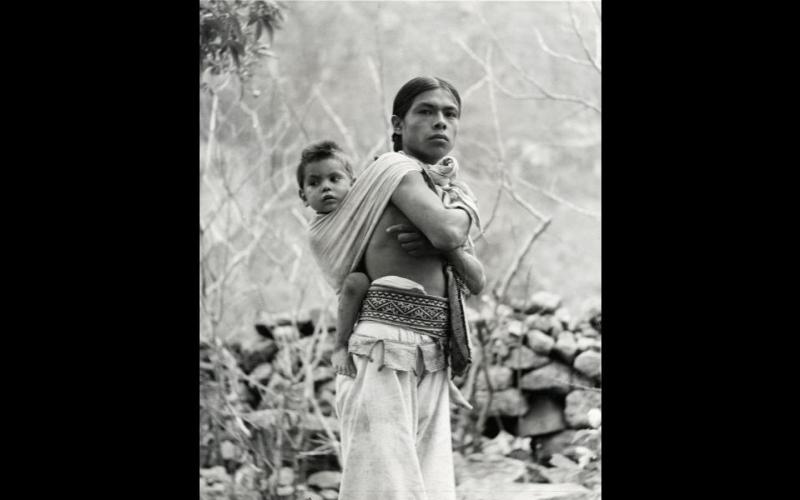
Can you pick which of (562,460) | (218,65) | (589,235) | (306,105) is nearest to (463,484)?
(562,460)

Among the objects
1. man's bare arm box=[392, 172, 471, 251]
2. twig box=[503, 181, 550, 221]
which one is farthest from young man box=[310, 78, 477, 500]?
twig box=[503, 181, 550, 221]

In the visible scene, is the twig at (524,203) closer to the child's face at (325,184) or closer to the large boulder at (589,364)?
the large boulder at (589,364)

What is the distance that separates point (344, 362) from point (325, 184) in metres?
0.81

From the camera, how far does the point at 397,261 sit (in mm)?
5191

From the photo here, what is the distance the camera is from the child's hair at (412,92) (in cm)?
534

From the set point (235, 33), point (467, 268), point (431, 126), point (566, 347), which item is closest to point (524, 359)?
point (566, 347)

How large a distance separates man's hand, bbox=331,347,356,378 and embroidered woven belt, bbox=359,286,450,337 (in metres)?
0.19

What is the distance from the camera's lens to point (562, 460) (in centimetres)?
585

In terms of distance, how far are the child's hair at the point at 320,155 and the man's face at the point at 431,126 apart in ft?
0.98

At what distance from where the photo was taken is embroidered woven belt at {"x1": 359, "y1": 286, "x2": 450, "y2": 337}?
514 centimetres

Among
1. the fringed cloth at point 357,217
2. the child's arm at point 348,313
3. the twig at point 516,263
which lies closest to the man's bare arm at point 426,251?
the fringed cloth at point 357,217

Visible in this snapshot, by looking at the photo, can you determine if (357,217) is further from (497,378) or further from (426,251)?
(497,378)
